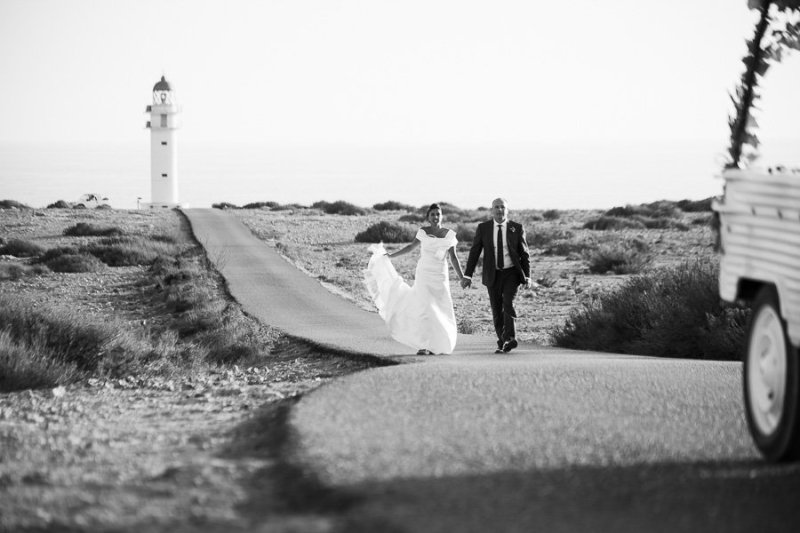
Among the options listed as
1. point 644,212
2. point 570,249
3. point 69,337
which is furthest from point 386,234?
point 69,337

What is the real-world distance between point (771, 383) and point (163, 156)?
81.2m

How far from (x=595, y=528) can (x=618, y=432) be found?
249 centimetres

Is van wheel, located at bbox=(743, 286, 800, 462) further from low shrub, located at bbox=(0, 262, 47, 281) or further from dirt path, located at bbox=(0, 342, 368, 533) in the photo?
low shrub, located at bbox=(0, 262, 47, 281)

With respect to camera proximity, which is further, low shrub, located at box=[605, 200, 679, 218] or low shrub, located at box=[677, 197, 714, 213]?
low shrub, located at box=[677, 197, 714, 213]

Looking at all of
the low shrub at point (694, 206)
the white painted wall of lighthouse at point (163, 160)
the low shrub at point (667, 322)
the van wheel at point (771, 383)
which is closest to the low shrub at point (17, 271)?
the low shrub at point (667, 322)

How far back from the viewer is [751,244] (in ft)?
24.6

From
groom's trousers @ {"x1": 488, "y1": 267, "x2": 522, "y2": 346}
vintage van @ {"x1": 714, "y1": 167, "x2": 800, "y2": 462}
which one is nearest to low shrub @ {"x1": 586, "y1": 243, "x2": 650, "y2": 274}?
groom's trousers @ {"x1": 488, "y1": 267, "x2": 522, "y2": 346}

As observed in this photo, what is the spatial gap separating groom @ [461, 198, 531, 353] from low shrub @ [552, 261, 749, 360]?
11.5 ft

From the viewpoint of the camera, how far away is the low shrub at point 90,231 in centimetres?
5069

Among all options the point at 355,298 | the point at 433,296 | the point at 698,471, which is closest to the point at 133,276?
the point at 355,298

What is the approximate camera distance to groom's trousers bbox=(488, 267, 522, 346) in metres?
15.5

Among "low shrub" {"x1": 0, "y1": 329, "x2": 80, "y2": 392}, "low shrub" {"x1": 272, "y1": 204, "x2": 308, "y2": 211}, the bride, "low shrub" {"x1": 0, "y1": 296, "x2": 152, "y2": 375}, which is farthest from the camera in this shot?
"low shrub" {"x1": 272, "y1": 204, "x2": 308, "y2": 211}

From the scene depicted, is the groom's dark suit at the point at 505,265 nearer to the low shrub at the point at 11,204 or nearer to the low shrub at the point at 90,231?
the low shrub at the point at 90,231

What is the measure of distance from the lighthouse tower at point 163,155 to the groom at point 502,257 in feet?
235
